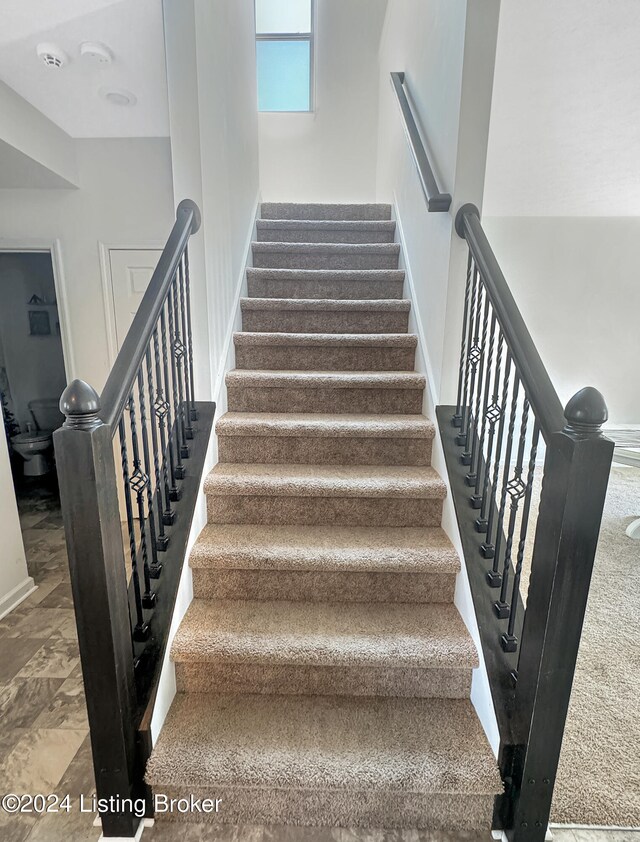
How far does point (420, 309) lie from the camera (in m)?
2.29

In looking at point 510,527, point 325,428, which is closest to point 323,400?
point 325,428

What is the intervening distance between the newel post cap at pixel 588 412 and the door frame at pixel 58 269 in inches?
124

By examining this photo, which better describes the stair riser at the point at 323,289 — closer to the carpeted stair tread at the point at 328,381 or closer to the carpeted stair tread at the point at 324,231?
the carpeted stair tread at the point at 324,231

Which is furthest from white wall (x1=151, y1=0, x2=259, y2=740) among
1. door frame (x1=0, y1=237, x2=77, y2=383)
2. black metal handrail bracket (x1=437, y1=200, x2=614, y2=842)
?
door frame (x1=0, y1=237, x2=77, y2=383)

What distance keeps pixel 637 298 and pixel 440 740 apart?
3.95 meters

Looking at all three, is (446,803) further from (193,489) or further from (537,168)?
(537,168)

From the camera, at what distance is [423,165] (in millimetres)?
1993

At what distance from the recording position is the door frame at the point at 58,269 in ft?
9.89

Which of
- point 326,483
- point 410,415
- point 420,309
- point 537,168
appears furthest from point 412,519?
point 537,168

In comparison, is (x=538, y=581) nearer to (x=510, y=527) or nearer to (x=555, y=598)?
(x=555, y=598)

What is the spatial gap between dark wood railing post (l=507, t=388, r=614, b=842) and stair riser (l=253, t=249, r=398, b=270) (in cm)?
205

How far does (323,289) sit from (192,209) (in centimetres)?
108

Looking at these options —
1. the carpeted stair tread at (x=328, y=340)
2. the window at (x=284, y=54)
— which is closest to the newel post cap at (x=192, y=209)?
the carpeted stair tread at (x=328, y=340)

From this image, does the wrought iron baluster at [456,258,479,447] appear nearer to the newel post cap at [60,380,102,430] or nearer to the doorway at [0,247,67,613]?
the newel post cap at [60,380,102,430]
